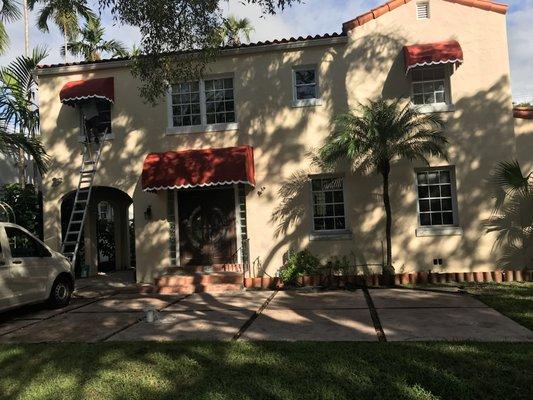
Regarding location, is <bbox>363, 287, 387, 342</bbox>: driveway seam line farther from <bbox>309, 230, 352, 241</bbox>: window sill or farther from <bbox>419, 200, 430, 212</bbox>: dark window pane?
<bbox>419, 200, 430, 212</bbox>: dark window pane

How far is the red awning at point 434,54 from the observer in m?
11.2

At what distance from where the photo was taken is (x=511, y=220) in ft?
37.8

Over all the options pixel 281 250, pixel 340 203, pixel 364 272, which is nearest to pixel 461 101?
pixel 340 203

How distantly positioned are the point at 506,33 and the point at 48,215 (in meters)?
12.9

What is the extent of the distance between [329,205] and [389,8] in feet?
17.1

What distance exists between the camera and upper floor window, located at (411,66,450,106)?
1208 cm

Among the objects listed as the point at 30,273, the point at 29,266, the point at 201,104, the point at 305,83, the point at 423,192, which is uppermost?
the point at 305,83

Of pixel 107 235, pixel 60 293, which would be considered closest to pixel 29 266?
pixel 60 293

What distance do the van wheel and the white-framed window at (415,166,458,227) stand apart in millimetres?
8422

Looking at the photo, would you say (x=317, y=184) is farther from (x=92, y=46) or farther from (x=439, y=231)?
(x=92, y=46)

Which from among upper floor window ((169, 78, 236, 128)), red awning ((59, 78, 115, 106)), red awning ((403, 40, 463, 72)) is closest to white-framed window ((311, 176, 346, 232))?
upper floor window ((169, 78, 236, 128))

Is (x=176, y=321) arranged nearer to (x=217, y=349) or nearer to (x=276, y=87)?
(x=217, y=349)

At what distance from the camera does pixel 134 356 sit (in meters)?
6.10

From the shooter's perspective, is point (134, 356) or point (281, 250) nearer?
point (134, 356)
